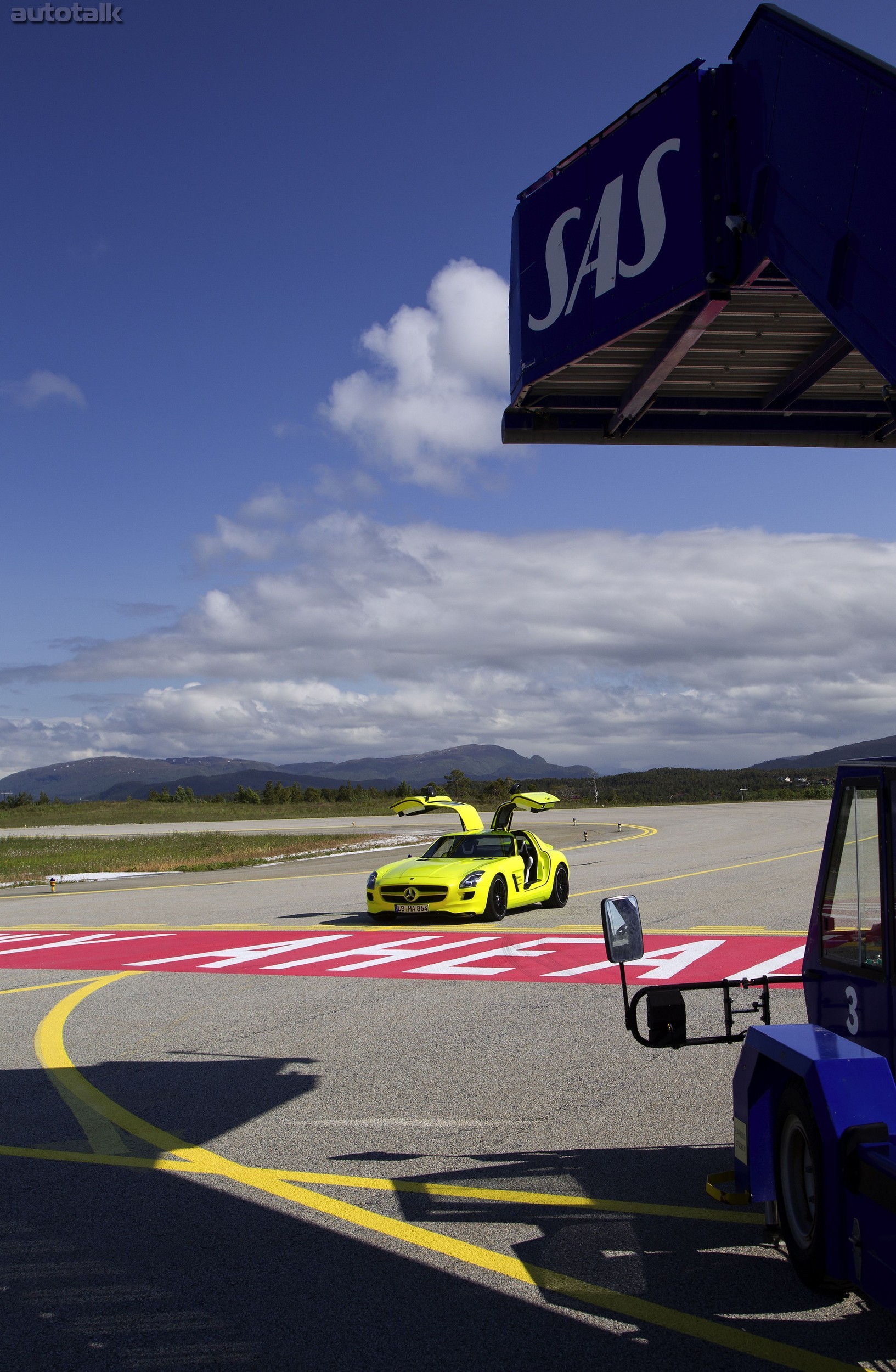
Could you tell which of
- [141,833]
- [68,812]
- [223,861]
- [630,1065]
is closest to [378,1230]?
[630,1065]

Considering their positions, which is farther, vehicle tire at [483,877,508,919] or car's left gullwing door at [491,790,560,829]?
car's left gullwing door at [491,790,560,829]

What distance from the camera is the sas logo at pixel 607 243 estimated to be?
499 centimetres

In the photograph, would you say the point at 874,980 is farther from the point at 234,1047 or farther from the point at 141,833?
the point at 141,833

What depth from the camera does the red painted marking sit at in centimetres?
1115

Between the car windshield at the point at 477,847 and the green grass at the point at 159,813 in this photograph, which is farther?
the green grass at the point at 159,813

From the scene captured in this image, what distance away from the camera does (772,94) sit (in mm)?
4344

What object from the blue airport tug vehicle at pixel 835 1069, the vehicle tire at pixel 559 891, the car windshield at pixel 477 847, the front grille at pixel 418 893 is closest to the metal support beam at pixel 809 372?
the blue airport tug vehicle at pixel 835 1069

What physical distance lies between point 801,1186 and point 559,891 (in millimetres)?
13180

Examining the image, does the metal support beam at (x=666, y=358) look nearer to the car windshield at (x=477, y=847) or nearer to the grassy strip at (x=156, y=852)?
the car windshield at (x=477, y=847)

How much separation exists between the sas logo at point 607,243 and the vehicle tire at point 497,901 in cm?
1092

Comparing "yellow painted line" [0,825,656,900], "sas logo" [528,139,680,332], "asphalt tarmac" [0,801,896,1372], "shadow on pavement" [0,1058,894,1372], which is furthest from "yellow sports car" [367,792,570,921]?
"sas logo" [528,139,680,332]

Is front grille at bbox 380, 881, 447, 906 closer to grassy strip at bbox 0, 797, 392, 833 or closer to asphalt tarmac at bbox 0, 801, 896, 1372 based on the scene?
asphalt tarmac at bbox 0, 801, 896, 1372

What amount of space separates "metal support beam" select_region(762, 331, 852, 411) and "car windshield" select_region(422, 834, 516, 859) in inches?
442

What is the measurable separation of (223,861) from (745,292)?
30975 millimetres
